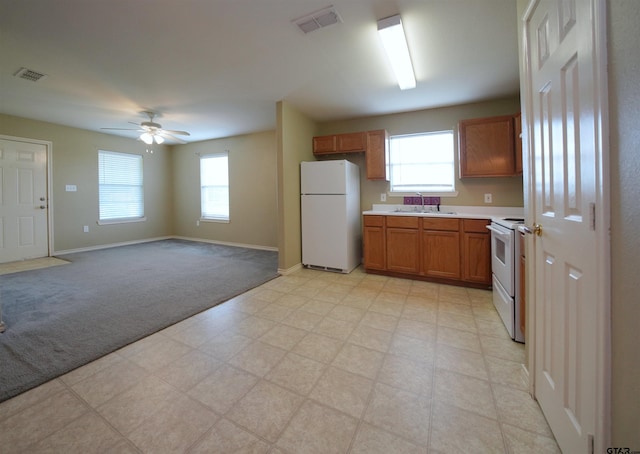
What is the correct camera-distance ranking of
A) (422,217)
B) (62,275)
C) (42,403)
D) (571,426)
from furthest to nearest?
1. (62,275)
2. (422,217)
3. (42,403)
4. (571,426)

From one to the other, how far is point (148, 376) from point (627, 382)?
2.27 m

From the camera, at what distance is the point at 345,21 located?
2.14 meters

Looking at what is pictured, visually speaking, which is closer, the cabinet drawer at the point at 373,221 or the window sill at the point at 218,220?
the cabinet drawer at the point at 373,221

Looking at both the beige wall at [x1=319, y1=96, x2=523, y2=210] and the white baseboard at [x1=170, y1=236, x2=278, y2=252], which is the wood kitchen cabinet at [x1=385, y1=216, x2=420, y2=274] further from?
the white baseboard at [x1=170, y1=236, x2=278, y2=252]

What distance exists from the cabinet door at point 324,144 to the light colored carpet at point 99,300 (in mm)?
2146

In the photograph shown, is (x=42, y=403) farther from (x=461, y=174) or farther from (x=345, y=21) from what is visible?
(x=461, y=174)

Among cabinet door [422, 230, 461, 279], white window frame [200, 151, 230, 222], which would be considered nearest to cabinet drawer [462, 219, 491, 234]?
cabinet door [422, 230, 461, 279]

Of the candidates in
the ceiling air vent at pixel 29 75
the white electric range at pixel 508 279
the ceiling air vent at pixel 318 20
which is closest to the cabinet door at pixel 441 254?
the white electric range at pixel 508 279

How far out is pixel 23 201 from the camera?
186 inches

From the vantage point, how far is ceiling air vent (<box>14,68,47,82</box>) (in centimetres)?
293

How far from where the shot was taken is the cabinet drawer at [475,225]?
3148mm

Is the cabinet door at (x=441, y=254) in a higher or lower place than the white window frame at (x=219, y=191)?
lower

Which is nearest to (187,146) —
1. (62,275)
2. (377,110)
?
(62,275)

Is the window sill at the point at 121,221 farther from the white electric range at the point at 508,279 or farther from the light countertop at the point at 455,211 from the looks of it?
the white electric range at the point at 508,279
